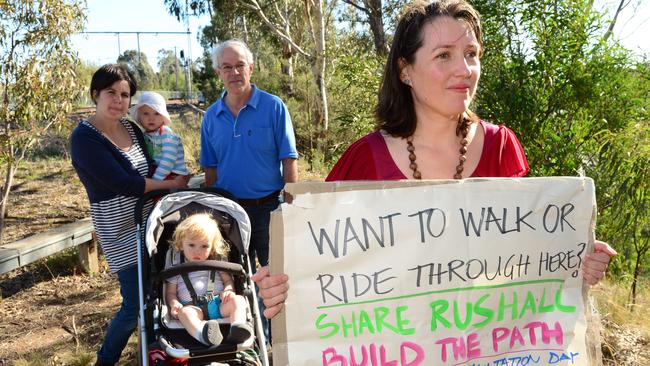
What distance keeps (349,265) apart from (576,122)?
139 inches

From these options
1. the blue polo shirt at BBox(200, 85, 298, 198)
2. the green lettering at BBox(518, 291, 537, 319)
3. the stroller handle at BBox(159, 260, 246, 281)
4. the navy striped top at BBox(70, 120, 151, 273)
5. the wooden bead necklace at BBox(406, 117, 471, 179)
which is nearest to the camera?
the green lettering at BBox(518, 291, 537, 319)

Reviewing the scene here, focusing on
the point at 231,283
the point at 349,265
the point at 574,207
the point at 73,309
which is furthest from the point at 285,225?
the point at 73,309

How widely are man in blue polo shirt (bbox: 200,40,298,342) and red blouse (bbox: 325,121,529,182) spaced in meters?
2.01

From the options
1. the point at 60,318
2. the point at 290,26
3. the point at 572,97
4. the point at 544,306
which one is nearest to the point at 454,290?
the point at 544,306

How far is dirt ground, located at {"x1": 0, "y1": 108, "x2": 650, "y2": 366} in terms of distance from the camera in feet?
13.3

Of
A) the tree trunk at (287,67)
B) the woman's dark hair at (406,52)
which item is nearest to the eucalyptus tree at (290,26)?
the tree trunk at (287,67)

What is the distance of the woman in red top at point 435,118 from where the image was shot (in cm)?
179

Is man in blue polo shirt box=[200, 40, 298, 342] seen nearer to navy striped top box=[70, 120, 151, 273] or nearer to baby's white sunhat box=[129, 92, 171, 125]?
baby's white sunhat box=[129, 92, 171, 125]

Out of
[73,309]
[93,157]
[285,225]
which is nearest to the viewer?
[285,225]

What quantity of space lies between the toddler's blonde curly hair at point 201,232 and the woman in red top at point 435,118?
67.8 inches

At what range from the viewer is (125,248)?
3662 mm

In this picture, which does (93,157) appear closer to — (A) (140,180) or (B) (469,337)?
(A) (140,180)

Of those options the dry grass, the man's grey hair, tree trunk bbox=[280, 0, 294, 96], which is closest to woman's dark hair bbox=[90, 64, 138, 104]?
the man's grey hair

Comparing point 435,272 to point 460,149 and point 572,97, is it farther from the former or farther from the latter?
point 572,97
